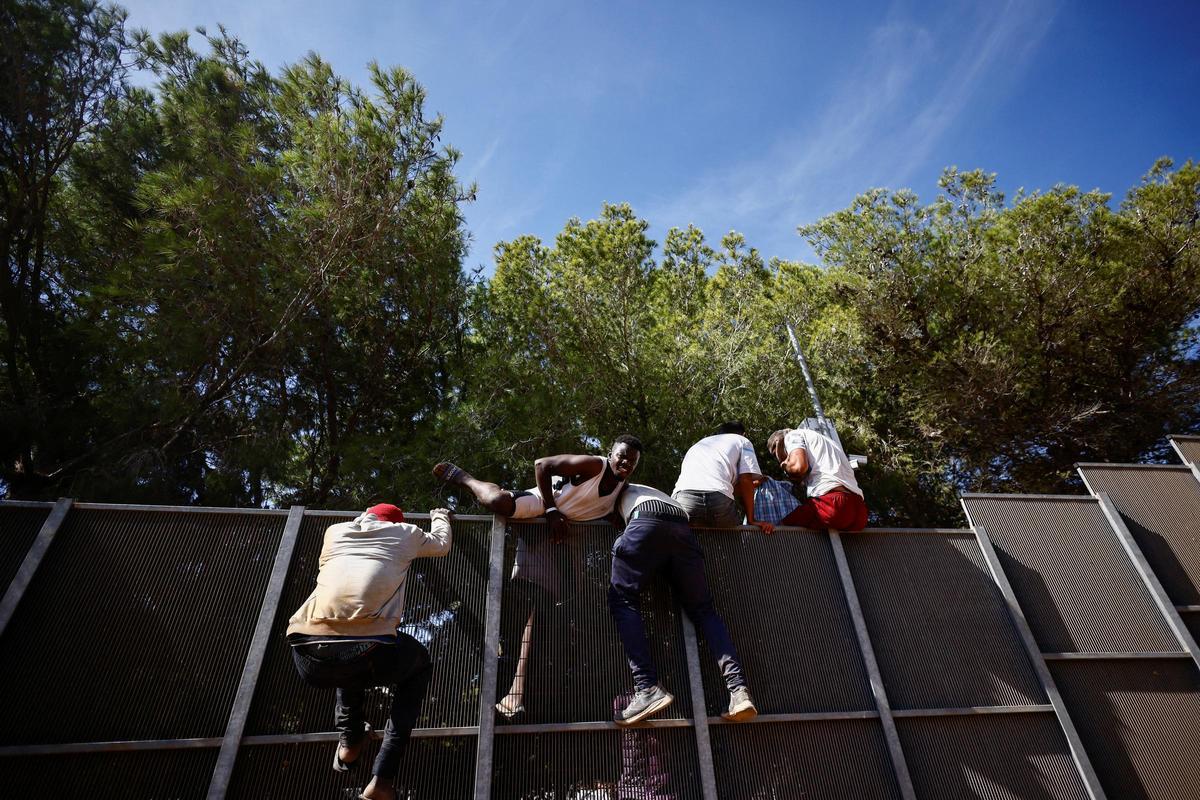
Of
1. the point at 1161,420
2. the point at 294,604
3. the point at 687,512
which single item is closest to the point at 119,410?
the point at 294,604

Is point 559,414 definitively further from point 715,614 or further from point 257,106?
point 257,106

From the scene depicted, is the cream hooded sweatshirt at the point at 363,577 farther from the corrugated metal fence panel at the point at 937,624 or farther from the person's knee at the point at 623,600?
the corrugated metal fence panel at the point at 937,624

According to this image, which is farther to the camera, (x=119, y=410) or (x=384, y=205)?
(x=384, y=205)

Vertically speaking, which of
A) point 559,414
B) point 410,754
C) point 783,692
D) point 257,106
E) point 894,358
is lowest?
point 410,754

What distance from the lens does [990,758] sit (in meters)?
3.70

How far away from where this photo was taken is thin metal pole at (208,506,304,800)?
114 inches

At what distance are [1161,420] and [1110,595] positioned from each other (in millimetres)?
7044

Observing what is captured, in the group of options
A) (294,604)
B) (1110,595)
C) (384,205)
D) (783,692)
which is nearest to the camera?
(294,604)

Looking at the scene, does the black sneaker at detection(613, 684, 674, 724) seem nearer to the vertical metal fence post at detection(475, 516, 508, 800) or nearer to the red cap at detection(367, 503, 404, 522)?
the vertical metal fence post at detection(475, 516, 508, 800)

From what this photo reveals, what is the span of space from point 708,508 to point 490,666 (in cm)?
177

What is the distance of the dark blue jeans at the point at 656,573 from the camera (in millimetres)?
3506

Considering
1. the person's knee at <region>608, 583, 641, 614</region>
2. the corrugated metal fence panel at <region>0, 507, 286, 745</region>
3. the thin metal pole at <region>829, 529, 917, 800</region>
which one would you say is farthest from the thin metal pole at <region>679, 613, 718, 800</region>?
the corrugated metal fence panel at <region>0, 507, 286, 745</region>

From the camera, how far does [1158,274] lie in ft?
30.7

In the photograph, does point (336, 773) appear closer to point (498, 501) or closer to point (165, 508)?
point (498, 501)
